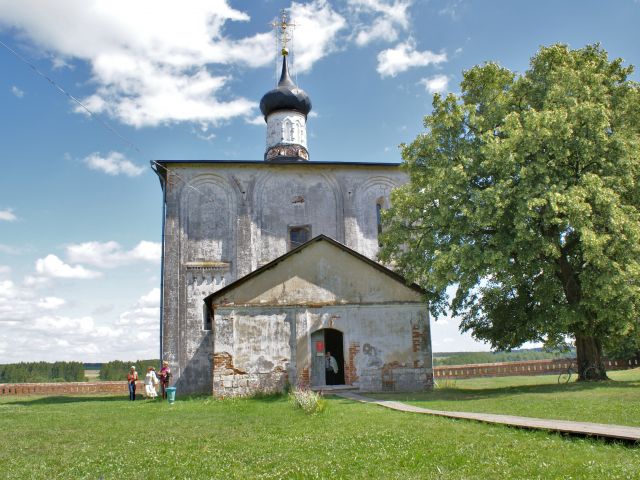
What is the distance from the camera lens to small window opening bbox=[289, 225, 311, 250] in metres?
24.8

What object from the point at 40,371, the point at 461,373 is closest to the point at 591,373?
the point at 461,373

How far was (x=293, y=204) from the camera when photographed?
25.0 meters

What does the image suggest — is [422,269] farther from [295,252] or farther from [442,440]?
[442,440]

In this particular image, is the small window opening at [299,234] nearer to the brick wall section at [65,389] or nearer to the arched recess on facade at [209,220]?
the arched recess on facade at [209,220]

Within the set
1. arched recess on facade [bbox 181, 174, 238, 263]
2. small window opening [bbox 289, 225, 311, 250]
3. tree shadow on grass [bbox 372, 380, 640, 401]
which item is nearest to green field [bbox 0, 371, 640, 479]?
tree shadow on grass [bbox 372, 380, 640, 401]

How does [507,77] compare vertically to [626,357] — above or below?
above

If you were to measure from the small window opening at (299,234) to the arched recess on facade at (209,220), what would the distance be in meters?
2.63

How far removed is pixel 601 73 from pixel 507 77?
282cm

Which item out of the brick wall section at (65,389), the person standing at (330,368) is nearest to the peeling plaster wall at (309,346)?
the person standing at (330,368)

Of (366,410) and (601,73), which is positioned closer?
(366,410)

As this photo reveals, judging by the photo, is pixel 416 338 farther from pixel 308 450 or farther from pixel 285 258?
pixel 308 450

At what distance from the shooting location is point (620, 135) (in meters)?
15.7

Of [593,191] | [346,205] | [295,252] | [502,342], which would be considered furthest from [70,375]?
[593,191]

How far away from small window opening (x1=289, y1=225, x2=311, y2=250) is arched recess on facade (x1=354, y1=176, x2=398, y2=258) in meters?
2.32
